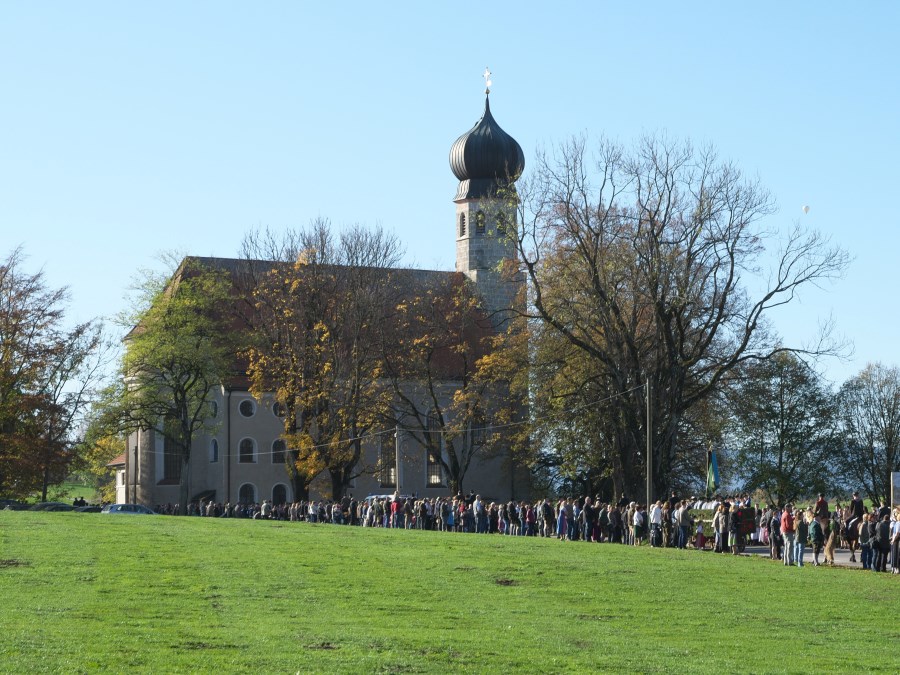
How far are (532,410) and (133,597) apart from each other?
127 ft

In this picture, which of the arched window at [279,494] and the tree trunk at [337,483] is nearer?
the tree trunk at [337,483]

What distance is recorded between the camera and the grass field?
15734mm

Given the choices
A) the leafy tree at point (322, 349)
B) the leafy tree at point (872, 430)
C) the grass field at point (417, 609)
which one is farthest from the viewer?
the leafy tree at point (872, 430)

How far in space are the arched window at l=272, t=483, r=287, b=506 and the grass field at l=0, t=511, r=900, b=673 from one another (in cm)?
3981

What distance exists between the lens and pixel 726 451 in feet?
227

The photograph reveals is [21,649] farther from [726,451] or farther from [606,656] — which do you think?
[726,451]

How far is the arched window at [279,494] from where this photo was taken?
74.6 metres

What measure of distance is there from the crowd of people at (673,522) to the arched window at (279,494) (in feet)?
56.9

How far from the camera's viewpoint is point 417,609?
69.4 feet


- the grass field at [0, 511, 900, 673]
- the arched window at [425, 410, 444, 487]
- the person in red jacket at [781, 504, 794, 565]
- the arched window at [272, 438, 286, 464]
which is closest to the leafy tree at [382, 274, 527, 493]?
the arched window at [425, 410, 444, 487]

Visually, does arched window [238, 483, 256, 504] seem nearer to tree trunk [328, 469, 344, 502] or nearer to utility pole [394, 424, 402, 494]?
utility pole [394, 424, 402, 494]

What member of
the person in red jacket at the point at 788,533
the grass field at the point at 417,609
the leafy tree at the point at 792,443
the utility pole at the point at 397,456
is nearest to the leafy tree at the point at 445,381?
the utility pole at the point at 397,456

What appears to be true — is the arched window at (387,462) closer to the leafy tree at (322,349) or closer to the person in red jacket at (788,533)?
the leafy tree at (322,349)

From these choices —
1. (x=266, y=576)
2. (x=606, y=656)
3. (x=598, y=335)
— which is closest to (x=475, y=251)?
(x=598, y=335)
